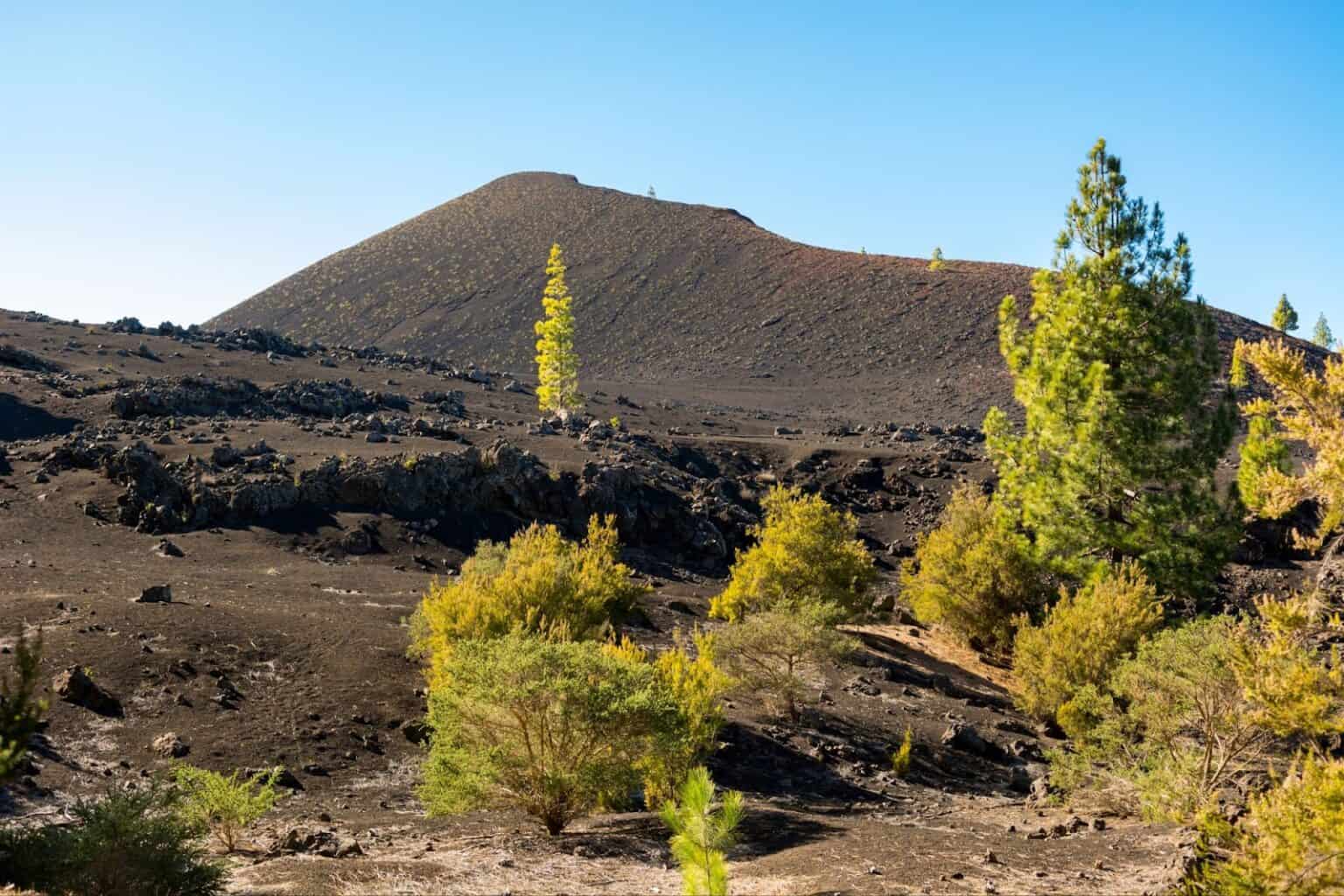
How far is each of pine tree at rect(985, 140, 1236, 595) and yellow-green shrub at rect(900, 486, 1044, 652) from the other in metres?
2.29

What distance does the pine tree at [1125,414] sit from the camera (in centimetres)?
2086

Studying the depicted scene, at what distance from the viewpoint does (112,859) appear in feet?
27.2

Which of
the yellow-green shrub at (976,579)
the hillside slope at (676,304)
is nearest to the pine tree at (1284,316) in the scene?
the hillside slope at (676,304)

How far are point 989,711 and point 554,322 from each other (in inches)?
1678

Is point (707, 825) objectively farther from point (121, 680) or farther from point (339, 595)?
point (339, 595)

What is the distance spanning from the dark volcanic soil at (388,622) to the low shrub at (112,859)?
3.36ft

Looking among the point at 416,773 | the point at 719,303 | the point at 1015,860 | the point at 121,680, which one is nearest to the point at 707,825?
the point at 1015,860

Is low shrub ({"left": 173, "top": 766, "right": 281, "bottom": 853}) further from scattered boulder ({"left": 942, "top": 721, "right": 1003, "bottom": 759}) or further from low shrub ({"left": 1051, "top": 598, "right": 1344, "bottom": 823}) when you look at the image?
scattered boulder ({"left": 942, "top": 721, "right": 1003, "bottom": 759})

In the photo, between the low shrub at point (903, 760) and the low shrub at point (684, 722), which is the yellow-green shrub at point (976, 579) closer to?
the low shrub at point (903, 760)

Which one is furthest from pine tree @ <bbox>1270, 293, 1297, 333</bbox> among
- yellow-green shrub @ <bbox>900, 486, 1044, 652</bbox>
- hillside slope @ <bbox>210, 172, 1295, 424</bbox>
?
yellow-green shrub @ <bbox>900, 486, 1044, 652</bbox>

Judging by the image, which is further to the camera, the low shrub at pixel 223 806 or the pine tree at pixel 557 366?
the pine tree at pixel 557 366

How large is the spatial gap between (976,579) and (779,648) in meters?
8.14

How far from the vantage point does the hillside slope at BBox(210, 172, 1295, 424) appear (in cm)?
8788

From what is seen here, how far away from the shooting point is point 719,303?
104438 mm
